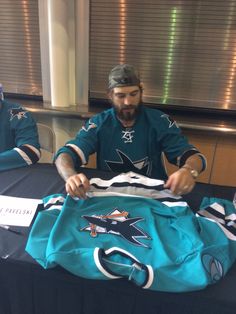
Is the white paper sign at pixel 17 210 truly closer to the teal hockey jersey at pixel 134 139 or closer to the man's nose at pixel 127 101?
the teal hockey jersey at pixel 134 139

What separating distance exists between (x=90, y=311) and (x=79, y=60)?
1746mm

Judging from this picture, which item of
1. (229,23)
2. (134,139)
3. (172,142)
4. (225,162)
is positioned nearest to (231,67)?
(229,23)

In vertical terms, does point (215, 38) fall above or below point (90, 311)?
above

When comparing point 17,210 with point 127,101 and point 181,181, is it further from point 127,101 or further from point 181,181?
point 127,101

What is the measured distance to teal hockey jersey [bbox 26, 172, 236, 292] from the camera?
2.28ft

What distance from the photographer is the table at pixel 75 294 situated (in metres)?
0.69

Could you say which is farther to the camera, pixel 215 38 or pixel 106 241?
pixel 215 38

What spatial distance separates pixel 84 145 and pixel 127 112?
0.26m

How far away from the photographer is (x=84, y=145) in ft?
4.57

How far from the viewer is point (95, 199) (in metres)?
0.98

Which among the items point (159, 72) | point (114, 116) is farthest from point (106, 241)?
point (159, 72)

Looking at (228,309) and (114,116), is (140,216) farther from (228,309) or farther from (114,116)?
(114,116)

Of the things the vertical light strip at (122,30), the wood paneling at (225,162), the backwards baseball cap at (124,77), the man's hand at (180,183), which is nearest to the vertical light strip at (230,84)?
the wood paneling at (225,162)

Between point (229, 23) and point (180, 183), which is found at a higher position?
point (229, 23)
